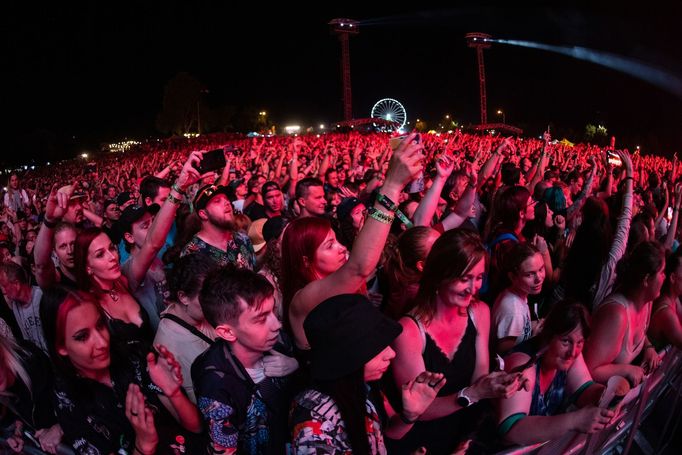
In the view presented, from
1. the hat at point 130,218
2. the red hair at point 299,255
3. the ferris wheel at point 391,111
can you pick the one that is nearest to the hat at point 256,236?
the hat at point 130,218

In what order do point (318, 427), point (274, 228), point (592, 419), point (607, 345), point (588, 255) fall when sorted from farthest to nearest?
point (274, 228), point (588, 255), point (607, 345), point (592, 419), point (318, 427)

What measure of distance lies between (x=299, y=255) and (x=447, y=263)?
74 centimetres

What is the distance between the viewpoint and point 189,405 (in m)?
2.04

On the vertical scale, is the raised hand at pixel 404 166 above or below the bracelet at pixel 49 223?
above

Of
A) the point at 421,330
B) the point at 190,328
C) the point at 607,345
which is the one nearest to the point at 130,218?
the point at 190,328

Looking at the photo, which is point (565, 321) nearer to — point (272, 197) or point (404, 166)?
point (404, 166)

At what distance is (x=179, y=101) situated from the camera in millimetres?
58844

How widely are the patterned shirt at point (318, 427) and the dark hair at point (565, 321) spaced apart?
1054 millimetres

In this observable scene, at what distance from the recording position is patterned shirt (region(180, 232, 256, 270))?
3.55 meters

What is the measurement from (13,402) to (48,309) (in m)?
0.50

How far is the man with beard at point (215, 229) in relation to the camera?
3.62 meters

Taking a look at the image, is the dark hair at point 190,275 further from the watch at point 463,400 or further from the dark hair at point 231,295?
the watch at point 463,400

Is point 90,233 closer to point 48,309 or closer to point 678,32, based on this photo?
point 48,309

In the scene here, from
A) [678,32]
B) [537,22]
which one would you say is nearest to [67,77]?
[537,22]
